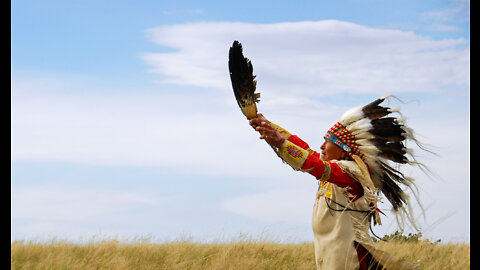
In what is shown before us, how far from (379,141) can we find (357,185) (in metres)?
0.47

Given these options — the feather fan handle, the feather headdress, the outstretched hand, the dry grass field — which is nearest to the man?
the feather headdress

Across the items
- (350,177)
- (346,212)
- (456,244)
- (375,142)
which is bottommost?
(456,244)

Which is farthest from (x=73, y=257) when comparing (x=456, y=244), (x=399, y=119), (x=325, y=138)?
(x=456, y=244)

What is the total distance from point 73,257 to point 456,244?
679 centimetres

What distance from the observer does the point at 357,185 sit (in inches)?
190

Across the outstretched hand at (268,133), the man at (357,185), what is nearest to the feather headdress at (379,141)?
the man at (357,185)

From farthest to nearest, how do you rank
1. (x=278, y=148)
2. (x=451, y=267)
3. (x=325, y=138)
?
(x=451, y=267), (x=325, y=138), (x=278, y=148)

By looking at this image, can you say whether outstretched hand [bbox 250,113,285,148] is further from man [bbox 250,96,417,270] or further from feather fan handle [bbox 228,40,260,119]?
man [bbox 250,96,417,270]

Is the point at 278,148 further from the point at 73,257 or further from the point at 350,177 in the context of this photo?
the point at 73,257

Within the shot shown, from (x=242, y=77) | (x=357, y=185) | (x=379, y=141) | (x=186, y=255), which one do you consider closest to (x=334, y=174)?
(x=357, y=185)

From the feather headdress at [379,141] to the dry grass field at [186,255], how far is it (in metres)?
2.59

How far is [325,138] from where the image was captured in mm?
5066

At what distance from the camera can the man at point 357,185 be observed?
472cm

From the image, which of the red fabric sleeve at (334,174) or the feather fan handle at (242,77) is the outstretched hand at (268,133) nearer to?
the feather fan handle at (242,77)
